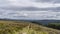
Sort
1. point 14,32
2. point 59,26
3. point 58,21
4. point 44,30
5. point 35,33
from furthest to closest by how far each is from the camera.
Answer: point 58,21, point 59,26, point 44,30, point 35,33, point 14,32

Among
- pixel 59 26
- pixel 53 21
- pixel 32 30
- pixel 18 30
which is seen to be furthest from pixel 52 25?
pixel 18 30

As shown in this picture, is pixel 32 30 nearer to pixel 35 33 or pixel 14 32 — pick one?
pixel 35 33

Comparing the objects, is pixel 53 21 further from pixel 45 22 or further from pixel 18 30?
pixel 18 30

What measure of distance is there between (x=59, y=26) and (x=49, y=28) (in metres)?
2.73

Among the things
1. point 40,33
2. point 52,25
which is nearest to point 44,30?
point 40,33

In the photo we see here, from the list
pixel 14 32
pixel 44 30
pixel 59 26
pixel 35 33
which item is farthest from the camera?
pixel 59 26

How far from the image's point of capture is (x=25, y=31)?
34688 mm

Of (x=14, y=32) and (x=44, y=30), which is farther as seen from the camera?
(x=44, y=30)

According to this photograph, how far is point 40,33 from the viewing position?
36.2 metres

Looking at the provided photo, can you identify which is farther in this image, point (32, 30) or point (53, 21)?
point (53, 21)

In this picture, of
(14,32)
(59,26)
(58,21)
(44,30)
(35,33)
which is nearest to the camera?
(14,32)

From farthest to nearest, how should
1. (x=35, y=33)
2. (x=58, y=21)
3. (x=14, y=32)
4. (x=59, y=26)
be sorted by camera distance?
(x=58, y=21) → (x=59, y=26) → (x=35, y=33) → (x=14, y=32)

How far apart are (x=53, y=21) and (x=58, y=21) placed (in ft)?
4.31

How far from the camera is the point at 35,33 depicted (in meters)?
35.1
